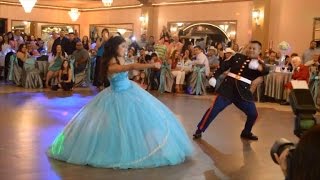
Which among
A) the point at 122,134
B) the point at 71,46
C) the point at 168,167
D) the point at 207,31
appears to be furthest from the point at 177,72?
the point at 122,134

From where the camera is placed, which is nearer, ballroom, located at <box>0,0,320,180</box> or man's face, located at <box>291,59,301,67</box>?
ballroom, located at <box>0,0,320,180</box>

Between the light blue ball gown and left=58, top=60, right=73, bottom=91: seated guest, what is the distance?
7018 mm

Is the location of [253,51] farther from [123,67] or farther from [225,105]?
[123,67]

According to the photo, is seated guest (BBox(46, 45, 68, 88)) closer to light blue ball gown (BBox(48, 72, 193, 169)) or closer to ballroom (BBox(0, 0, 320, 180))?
ballroom (BBox(0, 0, 320, 180))

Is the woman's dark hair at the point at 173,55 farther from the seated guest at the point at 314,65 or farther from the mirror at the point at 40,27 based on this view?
the mirror at the point at 40,27

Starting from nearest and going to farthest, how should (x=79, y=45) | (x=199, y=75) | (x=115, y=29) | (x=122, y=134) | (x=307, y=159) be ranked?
(x=307, y=159) < (x=122, y=134) < (x=199, y=75) < (x=79, y=45) < (x=115, y=29)

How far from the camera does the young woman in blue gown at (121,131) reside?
4.49 meters

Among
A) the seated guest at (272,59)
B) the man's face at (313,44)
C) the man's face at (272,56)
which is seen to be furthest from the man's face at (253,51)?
the man's face at (313,44)

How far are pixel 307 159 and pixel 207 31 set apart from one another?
14891 millimetres

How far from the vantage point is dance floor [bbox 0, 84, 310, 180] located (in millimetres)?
4379

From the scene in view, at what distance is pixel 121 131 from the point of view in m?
4.51

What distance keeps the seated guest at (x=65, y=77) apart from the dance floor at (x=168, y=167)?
1.87 meters

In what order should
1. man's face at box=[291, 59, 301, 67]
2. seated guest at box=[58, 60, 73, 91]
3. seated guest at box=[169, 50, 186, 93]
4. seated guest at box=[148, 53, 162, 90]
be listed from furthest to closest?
seated guest at box=[148, 53, 162, 90]
seated guest at box=[169, 50, 186, 93]
seated guest at box=[58, 60, 73, 91]
man's face at box=[291, 59, 301, 67]

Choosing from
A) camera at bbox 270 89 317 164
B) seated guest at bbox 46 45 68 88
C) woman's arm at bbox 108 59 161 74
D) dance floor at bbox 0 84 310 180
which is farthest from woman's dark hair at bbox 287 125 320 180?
seated guest at bbox 46 45 68 88
